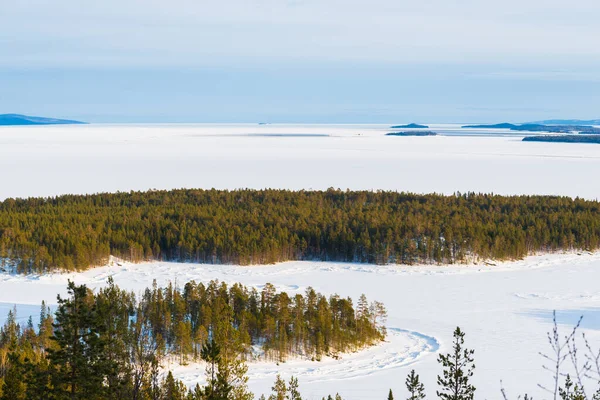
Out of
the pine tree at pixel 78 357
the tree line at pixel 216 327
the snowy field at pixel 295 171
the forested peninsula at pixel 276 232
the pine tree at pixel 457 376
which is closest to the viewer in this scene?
the pine tree at pixel 457 376

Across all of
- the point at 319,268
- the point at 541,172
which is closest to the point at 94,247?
the point at 319,268

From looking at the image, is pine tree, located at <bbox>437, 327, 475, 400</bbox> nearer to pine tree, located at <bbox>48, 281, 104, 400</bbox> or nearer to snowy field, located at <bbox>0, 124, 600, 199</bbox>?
pine tree, located at <bbox>48, 281, 104, 400</bbox>

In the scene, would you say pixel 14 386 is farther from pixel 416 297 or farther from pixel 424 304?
pixel 416 297

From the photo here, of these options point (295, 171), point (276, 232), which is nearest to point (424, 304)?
point (276, 232)

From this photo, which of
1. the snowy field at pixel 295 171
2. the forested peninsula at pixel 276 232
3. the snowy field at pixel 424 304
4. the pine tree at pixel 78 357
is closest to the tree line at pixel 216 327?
the snowy field at pixel 424 304

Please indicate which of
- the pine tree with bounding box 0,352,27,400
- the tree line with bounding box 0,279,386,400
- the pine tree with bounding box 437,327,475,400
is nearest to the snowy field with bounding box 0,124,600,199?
the tree line with bounding box 0,279,386,400

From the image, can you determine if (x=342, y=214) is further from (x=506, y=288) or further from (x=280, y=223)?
(x=506, y=288)

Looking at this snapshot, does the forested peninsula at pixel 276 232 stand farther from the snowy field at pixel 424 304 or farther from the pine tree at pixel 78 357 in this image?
the pine tree at pixel 78 357
